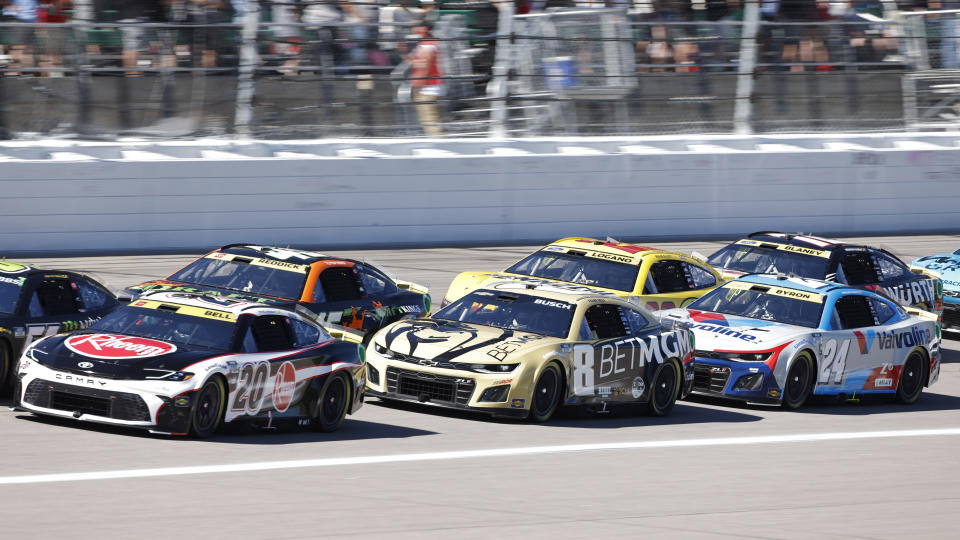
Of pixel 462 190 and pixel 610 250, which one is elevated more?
pixel 610 250

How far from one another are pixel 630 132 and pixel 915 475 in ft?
47.4

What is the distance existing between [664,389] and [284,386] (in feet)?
13.0

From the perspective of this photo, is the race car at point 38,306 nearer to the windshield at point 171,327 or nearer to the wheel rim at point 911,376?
the windshield at point 171,327

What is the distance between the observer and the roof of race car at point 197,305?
10789 mm

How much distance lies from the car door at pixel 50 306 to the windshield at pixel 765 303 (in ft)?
20.2

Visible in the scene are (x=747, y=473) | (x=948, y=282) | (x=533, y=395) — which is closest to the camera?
(x=747, y=473)

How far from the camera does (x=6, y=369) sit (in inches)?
443

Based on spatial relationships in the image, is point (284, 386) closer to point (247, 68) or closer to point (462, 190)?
point (247, 68)

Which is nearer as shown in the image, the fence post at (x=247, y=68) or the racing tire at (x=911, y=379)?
the racing tire at (x=911, y=379)

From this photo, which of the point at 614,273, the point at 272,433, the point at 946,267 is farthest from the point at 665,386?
→ the point at 946,267

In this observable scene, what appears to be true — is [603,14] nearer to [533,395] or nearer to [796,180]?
[796,180]

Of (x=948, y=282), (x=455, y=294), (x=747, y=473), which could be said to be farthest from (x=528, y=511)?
(x=948, y=282)

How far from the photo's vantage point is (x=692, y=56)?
81.2 ft

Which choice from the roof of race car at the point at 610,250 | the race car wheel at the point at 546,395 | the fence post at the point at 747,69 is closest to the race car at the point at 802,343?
the roof of race car at the point at 610,250
